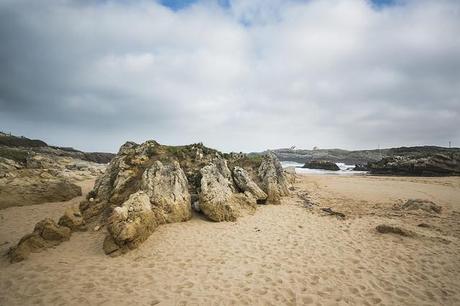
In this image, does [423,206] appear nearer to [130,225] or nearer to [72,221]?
[130,225]

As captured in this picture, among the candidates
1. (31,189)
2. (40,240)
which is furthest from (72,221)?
(31,189)

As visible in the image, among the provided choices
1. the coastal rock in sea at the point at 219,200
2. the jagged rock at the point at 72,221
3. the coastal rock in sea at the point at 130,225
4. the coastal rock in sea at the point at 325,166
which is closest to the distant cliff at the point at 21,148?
the jagged rock at the point at 72,221

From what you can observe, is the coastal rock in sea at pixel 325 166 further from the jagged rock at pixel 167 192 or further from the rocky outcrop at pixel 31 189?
the rocky outcrop at pixel 31 189

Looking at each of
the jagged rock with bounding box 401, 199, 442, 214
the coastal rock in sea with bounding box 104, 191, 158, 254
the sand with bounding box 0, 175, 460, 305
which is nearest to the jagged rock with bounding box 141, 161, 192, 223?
the sand with bounding box 0, 175, 460, 305

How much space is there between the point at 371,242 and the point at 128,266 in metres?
8.28

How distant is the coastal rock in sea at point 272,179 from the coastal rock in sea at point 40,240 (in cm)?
1106

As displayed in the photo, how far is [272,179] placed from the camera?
17.4 meters

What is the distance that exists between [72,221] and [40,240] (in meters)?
1.80

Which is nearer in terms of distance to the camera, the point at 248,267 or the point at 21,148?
the point at 248,267

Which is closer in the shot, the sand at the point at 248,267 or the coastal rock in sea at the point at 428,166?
the sand at the point at 248,267

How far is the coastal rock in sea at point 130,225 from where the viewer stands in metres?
8.16

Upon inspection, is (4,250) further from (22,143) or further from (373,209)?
(22,143)

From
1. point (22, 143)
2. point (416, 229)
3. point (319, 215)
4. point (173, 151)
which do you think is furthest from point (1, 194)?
point (22, 143)

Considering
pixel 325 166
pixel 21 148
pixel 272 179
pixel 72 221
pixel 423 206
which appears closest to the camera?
pixel 72 221
